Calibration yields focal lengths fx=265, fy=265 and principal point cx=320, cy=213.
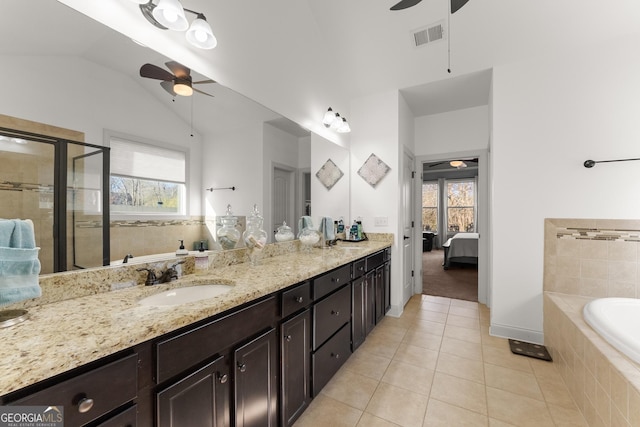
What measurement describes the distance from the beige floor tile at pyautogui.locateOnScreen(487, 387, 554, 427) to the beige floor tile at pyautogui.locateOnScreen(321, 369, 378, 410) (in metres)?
0.76

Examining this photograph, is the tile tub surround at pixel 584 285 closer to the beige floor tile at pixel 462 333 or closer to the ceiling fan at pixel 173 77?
the beige floor tile at pixel 462 333

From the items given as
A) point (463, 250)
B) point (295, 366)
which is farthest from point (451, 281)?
point (295, 366)

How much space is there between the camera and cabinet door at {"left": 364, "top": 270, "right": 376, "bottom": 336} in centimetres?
247

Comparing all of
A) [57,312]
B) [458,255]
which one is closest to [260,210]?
[57,312]

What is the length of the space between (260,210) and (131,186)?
2.95 feet

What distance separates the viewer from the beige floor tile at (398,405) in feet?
5.33

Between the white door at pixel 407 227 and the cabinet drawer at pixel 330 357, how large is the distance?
5.19 ft

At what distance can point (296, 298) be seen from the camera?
4.93 ft

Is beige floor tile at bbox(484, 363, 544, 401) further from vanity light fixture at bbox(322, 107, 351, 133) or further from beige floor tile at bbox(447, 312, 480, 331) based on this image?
vanity light fixture at bbox(322, 107, 351, 133)

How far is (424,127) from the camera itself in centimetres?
404

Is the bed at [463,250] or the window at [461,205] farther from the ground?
the window at [461,205]

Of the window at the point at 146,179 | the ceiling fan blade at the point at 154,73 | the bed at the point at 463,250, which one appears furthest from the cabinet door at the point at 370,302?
the bed at the point at 463,250

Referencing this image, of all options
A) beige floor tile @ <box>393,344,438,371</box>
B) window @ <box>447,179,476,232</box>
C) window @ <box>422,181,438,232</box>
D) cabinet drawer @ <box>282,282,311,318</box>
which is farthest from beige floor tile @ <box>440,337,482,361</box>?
window @ <box>422,181,438,232</box>

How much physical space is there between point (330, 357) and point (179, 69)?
2.06 m
